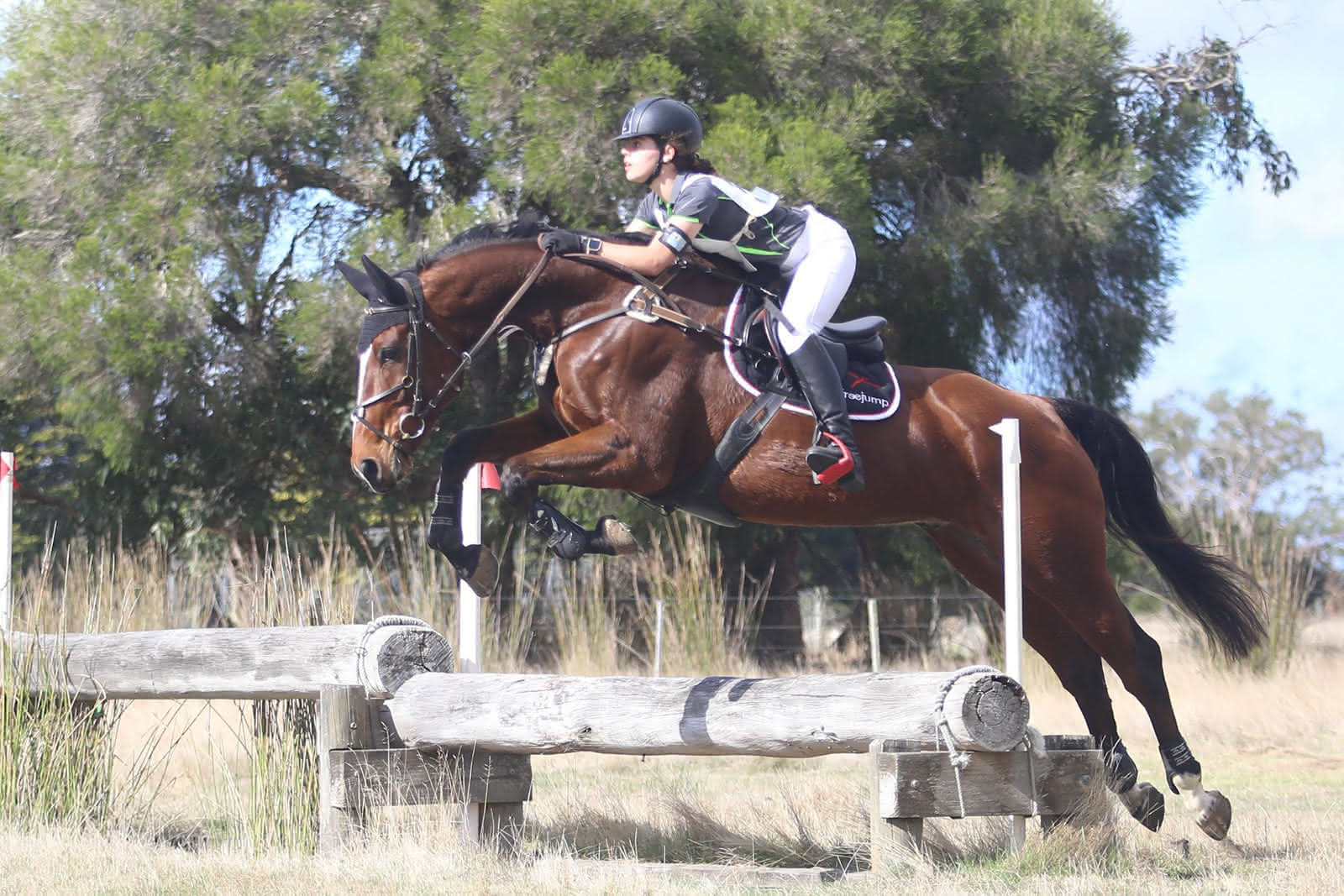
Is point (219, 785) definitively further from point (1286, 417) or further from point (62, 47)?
point (1286, 417)

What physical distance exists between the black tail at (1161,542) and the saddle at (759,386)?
124 centimetres

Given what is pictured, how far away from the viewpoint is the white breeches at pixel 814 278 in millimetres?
4945

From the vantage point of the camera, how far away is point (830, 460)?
15.8 ft

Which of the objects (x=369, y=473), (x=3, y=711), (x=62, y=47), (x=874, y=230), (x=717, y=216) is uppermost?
(x=62, y=47)

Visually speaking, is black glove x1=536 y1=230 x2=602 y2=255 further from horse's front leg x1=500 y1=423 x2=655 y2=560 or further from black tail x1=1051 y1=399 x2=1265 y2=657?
black tail x1=1051 y1=399 x2=1265 y2=657

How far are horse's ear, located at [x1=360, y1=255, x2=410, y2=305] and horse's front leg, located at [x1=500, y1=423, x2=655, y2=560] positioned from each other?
0.73 metres

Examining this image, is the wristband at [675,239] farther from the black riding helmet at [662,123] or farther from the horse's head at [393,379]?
the horse's head at [393,379]

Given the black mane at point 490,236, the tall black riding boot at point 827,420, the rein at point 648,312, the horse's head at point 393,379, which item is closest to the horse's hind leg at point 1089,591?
the tall black riding boot at point 827,420

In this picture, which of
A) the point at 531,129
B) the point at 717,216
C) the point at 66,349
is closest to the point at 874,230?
the point at 531,129

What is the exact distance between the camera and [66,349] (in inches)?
481

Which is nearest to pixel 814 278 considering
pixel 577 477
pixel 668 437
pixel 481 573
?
pixel 668 437

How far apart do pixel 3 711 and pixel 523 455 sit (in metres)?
2.57

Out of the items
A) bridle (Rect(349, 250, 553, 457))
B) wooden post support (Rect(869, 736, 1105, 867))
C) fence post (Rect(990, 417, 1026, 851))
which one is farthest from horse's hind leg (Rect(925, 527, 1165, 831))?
bridle (Rect(349, 250, 553, 457))

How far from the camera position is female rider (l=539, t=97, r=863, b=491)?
15.9 feet
